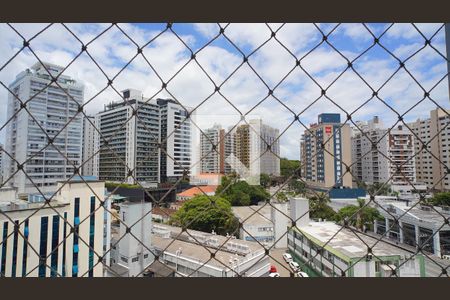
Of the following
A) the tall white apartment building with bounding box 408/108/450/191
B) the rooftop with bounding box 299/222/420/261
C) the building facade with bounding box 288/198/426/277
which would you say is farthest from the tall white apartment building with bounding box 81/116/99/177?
the rooftop with bounding box 299/222/420/261

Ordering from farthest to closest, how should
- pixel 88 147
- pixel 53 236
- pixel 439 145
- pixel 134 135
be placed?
1. pixel 88 147
2. pixel 53 236
3. pixel 134 135
4. pixel 439 145

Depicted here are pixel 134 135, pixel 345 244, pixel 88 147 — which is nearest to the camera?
pixel 134 135

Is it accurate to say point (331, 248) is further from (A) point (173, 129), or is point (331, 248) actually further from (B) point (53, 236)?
(A) point (173, 129)

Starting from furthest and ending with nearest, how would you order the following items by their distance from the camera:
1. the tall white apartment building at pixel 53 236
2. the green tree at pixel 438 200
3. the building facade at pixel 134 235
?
the tall white apartment building at pixel 53 236, the green tree at pixel 438 200, the building facade at pixel 134 235

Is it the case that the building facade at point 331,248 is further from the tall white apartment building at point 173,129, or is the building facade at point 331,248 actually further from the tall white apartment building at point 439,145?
the tall white apartment building at point 173,129

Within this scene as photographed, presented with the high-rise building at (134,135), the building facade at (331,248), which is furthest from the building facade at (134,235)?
the building facade at (331,248)

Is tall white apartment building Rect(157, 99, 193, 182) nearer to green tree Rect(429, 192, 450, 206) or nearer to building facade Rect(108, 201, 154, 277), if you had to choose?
building facade Rect(108, 201, 154, 277)

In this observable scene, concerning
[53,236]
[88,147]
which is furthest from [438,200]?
[88,147]
